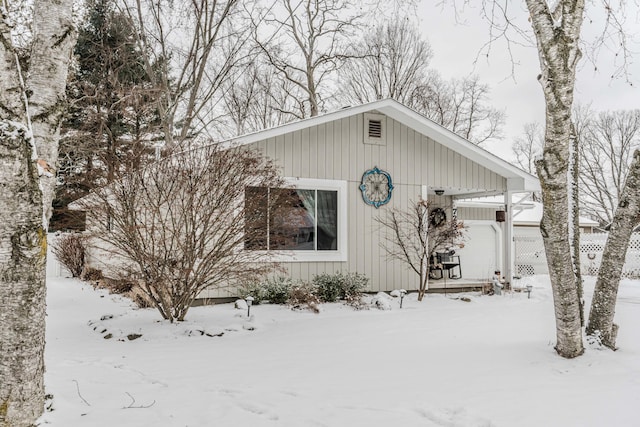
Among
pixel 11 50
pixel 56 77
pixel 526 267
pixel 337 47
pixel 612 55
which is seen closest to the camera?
pixel 11 50

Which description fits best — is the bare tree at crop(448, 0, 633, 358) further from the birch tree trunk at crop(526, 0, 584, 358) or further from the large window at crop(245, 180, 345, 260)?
the large window at crop(245, 180, 345, 260)

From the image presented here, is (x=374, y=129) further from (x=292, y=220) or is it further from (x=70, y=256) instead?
(x=70, y=256)

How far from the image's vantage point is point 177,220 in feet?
19.2

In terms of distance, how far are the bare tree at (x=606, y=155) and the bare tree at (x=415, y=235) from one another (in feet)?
74.2

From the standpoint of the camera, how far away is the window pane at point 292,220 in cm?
652

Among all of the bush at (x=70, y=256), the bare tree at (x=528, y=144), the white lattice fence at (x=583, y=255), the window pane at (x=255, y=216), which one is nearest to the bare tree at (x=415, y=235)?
the window pane at (x=255, y=216)

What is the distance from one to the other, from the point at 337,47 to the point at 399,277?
10.9 m

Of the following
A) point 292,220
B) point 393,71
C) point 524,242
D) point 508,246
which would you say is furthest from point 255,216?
point 393,71

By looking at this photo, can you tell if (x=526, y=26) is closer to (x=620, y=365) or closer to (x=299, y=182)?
(x=620, y=365)

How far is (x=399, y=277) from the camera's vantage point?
30.0ft

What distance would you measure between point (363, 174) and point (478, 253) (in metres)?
4.71

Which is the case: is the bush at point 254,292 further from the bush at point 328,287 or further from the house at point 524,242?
the house at point 524,242

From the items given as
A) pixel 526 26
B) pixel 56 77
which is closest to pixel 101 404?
pixel 56 77

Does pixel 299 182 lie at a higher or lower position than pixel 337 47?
lower
